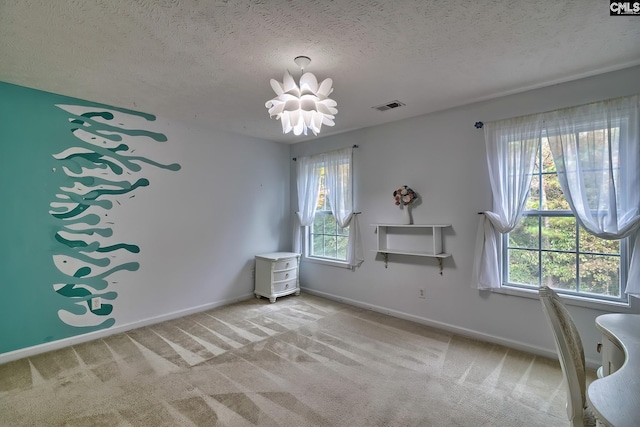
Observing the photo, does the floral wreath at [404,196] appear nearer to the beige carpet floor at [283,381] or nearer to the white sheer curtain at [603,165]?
the white sheer curtain at [603,165]

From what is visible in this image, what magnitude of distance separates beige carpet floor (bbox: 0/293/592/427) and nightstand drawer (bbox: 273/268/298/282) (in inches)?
41.9

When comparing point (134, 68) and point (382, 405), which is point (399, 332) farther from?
point (134, 68)

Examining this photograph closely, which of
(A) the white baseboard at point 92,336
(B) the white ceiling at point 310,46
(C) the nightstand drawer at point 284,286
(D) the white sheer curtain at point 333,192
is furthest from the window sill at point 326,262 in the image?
(B) the white ceiling at point 310,46

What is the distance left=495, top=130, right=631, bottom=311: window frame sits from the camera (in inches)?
95.5

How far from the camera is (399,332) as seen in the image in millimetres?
3293

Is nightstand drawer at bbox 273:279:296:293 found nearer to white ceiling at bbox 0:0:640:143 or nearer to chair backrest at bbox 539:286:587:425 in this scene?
white ceiling at bbox 0:0:640:143

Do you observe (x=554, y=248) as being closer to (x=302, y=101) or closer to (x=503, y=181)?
(x=503, y=181)

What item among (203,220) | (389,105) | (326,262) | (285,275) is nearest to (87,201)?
(203,220)

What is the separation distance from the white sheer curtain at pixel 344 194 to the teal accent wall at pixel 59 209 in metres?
2.50

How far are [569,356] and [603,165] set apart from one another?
198 cm

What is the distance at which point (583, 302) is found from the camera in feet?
8.41

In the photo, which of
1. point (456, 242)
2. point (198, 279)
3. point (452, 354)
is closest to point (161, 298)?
point (198, 279)

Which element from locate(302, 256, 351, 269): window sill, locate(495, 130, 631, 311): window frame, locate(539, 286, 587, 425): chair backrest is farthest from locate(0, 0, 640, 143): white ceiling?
locate(302, 256, 351, 269): window sill

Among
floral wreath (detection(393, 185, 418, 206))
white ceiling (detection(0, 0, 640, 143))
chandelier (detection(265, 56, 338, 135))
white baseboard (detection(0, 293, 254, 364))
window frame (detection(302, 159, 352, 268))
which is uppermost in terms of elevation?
white ceiling (detection(0, 0, 640, 143))
